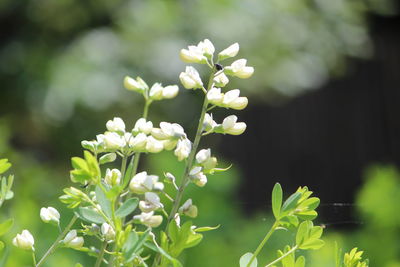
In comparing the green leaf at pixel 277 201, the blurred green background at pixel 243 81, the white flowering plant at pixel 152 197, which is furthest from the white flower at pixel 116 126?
the blurred green background at pixel 243 81

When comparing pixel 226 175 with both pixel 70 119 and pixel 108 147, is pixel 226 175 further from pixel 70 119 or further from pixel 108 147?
pixel 70 119

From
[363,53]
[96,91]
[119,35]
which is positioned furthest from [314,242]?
[363,53]

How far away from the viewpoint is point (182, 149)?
424 mm

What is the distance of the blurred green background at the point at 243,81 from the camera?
13.8 ft

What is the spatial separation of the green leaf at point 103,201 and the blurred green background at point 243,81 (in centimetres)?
299

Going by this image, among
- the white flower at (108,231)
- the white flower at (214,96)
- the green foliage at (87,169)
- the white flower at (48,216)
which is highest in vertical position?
the white flower at (214,96)

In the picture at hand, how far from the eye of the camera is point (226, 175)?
6.11 ft

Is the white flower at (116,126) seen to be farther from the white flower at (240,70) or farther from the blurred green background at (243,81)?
the blurred green background at (243,81)

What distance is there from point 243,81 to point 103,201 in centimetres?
397

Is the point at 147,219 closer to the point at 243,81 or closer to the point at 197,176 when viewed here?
the point at 197,176

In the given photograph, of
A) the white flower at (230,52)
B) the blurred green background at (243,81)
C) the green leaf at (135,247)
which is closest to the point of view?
the green leaf at (135,247)

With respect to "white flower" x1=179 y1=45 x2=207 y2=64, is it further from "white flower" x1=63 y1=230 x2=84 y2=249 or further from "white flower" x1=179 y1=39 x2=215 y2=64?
"white flower" x1=63 y1=230 x2=84 y2=249

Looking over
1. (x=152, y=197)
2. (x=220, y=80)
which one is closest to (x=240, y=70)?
(x=220, y=80)

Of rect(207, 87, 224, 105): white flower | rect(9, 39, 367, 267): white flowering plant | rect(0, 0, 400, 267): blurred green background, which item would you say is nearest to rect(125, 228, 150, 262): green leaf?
rect(9, 39, 367, 267): white flowering plant
